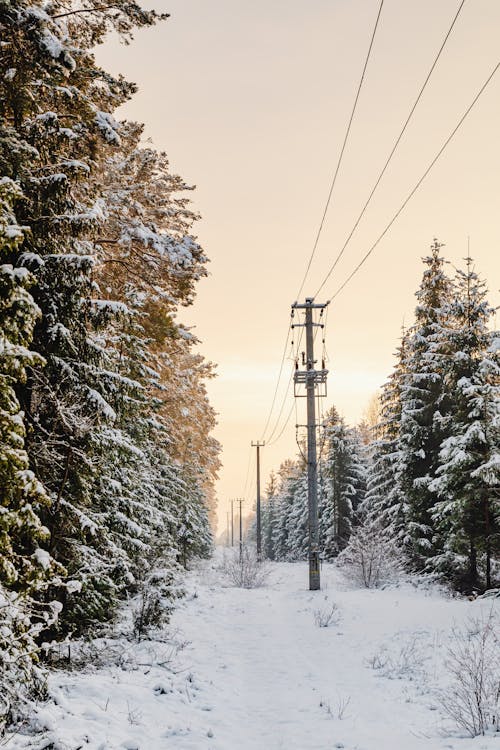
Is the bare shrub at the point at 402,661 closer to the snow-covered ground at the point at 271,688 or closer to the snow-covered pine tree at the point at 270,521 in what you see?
the snow-covered ground at the point at 271,688

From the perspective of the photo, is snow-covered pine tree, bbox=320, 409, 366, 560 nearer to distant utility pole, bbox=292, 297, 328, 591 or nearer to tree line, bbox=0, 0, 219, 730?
distant utility pole, bbox=292, 297, 328, 591

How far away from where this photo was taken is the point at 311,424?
760 inches

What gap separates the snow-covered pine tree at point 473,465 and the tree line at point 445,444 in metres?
0.03

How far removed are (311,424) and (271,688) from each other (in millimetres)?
11549

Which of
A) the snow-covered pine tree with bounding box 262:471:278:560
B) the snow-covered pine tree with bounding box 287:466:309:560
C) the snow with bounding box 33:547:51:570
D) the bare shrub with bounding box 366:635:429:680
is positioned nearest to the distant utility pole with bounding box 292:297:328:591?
the bare shrub with bounding box 366:635:429:680

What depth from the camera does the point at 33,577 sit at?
5953 mm

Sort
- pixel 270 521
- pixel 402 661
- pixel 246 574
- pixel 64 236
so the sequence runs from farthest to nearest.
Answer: pixel 270 521, pixel 246 574, pixel 402 661, pixel 64 236

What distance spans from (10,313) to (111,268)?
25.5 ft

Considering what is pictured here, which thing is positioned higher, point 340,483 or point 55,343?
point 55,343

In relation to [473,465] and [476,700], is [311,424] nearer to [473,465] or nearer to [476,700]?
[473,465]

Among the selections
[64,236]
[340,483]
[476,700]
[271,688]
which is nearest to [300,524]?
[340,483]

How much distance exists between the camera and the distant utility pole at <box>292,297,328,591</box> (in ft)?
61.4

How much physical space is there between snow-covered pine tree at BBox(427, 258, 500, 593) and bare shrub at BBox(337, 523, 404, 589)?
2641 millimetres

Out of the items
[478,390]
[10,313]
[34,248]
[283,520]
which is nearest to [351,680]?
[10,313]
